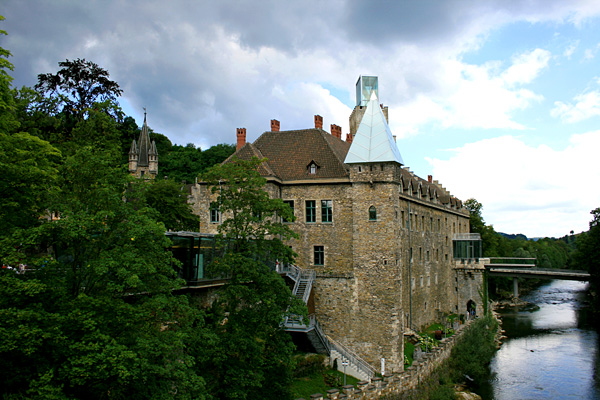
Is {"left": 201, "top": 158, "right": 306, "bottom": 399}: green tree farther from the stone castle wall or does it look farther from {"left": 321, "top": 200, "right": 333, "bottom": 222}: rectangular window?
{"left": 321, "top": 200, "right": 333, "bottom": 222}: rectangular window

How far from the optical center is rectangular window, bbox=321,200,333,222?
3243cm

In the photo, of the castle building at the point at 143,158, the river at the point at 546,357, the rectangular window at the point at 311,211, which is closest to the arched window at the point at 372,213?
the rectangular window at the point at 311,211

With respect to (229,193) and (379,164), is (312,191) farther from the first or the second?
(229,193)

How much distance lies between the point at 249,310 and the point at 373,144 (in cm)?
1555

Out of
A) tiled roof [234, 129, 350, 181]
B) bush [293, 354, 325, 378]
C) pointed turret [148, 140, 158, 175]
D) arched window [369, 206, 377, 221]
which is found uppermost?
pointed turret [148, 140, 158, 175]

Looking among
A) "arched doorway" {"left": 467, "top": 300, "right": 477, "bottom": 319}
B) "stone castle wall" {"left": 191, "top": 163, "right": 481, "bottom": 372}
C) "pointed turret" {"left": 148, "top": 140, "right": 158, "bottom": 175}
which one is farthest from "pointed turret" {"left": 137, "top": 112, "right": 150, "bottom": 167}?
"arched doorway" {"left": 467, "top": 300, "right": 477, "bottom": 319}

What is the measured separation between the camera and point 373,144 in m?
31.8

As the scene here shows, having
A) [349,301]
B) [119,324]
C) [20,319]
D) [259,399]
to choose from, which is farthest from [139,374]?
[349,301]

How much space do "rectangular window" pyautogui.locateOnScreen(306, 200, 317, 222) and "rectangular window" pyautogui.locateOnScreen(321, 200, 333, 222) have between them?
47 cm

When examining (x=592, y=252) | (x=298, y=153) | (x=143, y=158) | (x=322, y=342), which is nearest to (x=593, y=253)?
(x=592, y=252)

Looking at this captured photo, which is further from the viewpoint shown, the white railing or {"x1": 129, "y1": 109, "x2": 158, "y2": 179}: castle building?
{"x1": 129, "y1": 109, "x2": 158, "y2": 179}: castle building

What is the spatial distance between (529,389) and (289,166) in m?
20.6

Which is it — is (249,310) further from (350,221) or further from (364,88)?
(364,88)

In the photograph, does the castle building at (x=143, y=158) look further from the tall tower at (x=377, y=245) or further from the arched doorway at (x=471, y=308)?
the tall tower at (x=377, y=245)
